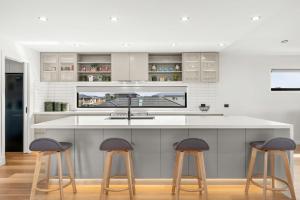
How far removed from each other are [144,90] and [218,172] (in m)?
3.49

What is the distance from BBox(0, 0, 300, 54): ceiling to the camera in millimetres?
3291

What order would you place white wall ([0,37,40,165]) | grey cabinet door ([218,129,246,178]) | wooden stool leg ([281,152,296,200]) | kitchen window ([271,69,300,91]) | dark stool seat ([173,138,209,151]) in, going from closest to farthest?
dark stool seat ([173,138,209,151]) < wooden stool leg ([281,152,296,200]) < grey cabinet door ([218,129,246,178]) < white wall ([0,37,40,165]) < kitchen window ([271,69,300,91])

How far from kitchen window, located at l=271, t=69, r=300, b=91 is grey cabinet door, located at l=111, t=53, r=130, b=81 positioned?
3714 mm

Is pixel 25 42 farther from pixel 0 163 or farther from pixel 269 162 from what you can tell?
pixel 269 162

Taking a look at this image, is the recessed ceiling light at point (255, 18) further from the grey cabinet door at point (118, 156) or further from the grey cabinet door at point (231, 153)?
the grey cabinet door at point (118, 156)

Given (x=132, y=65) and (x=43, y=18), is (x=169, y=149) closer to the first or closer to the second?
(x=43, y=18)

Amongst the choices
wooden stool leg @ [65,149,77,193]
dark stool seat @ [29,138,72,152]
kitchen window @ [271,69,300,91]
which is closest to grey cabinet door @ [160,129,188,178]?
wooden stool leg @ [65,149,77,193]

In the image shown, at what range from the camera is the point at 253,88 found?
672cm

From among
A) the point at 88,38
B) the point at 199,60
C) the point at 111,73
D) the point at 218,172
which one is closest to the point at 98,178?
the point at 218,172

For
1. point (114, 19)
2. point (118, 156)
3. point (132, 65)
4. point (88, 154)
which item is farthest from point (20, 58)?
point (118, 156)

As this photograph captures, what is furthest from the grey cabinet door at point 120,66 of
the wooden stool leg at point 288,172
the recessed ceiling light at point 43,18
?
the wooden stool leg at point 288,172

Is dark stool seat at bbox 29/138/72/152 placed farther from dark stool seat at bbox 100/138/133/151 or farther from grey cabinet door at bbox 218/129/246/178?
grey cabinet door at bbox 218/129/246/178

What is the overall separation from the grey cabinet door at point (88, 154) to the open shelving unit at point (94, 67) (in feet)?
10.6

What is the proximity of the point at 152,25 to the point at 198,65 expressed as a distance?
2502 mm
